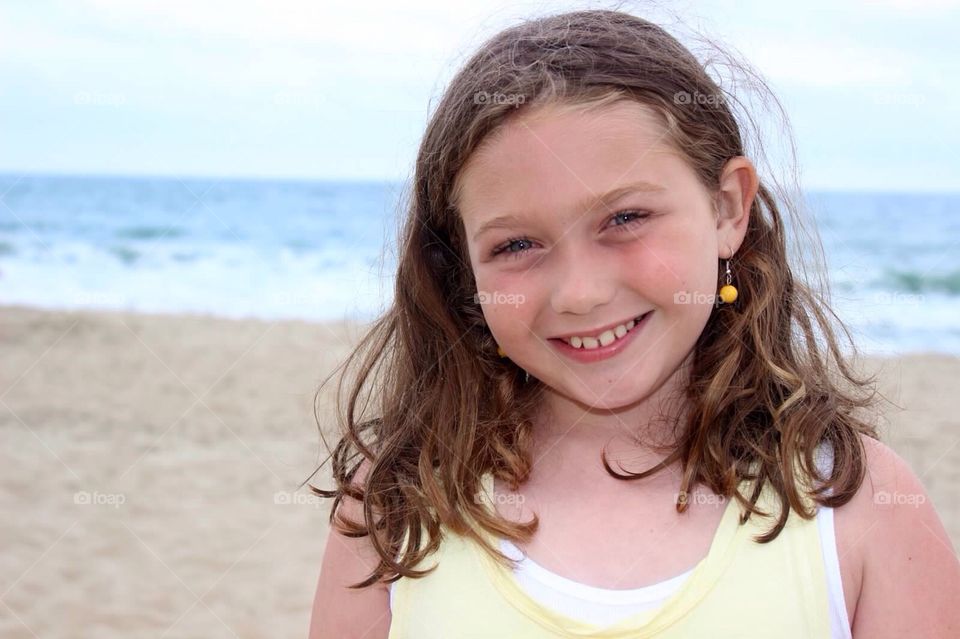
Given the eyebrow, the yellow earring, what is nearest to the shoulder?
the yellow earring

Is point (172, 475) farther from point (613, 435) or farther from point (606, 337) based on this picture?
point (606, 337)

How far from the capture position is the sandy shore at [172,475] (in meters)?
4.39

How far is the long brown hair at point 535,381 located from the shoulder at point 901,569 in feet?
0.23

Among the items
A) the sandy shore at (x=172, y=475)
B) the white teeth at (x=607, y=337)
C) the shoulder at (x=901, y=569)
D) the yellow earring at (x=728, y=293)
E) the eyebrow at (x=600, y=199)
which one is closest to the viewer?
the shoulder at (x=901, y=569)

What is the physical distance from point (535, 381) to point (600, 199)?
0.52 m

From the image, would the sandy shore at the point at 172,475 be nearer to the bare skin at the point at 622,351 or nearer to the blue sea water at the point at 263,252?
the bare skin at the point at 622,351

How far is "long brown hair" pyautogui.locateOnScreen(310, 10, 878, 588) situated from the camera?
5.87 feet

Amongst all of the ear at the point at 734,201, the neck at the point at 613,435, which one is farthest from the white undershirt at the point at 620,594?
the ear at the point at 734,201

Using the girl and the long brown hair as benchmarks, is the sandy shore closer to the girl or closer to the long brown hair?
the long brown hair

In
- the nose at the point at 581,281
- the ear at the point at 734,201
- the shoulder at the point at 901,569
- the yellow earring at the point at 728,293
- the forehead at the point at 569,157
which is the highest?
the forehead at the point at 569,157

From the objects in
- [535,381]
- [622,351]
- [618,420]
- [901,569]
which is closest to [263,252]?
[535,381]

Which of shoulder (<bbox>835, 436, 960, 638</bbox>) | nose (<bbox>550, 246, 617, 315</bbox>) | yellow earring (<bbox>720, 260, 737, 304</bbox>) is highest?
nose (<bbox>550, 246, 617, 315</bbox>)

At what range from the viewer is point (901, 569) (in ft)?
5.23

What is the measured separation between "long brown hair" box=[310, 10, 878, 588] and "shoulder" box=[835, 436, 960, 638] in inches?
2.8
